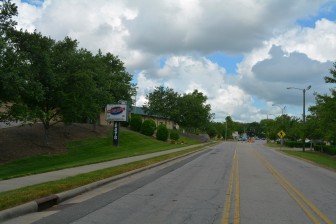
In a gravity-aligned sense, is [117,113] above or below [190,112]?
below

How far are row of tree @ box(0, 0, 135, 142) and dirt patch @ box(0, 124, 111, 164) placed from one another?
2.04 m

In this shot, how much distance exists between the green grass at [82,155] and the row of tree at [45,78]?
2.98 meters

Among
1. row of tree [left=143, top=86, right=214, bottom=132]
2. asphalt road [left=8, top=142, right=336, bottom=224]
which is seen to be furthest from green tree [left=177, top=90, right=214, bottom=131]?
asphalt road [left=8, top=142, right=336, bottom=224]

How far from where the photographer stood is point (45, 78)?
1240 inches

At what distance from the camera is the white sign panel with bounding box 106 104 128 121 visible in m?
42.9

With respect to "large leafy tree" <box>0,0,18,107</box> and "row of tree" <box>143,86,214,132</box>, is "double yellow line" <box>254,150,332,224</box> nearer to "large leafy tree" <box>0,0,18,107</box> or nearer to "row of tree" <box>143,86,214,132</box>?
"large leafy tree" <box>0,0,18,107</box>

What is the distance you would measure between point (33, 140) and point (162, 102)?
1783 inches

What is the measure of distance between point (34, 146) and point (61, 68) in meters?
6.63

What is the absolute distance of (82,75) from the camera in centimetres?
3366

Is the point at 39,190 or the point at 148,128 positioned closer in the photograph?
the point at 39,190

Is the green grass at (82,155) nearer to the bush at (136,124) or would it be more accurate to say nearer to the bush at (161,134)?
the bush at (161,134)

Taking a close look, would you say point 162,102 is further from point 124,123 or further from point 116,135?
point 116,135

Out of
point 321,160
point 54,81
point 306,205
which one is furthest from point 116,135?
point 306,205

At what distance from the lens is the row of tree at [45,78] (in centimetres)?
2566
